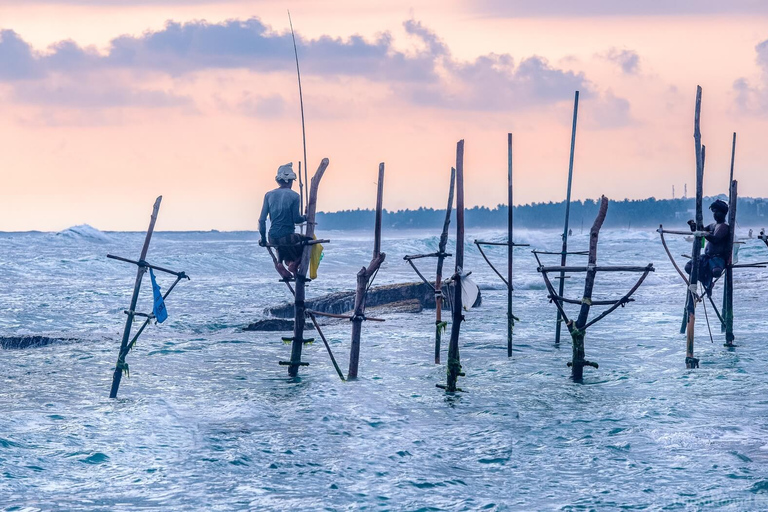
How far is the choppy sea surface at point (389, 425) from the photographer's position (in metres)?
7.72

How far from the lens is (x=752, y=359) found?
44.7ft

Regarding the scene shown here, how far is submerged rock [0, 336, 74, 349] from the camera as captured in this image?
1596 centimetres

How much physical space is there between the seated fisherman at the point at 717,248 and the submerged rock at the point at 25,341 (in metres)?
11.4

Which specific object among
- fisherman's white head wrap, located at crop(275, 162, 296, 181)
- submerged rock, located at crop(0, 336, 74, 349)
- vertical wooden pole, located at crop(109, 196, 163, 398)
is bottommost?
submerged rock, located at crop(0, 336, 74, 349)

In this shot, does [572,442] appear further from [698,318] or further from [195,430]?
[698,318]

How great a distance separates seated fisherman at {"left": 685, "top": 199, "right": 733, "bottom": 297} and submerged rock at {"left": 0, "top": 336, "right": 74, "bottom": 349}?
11396 mm

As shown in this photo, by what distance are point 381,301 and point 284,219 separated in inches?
455

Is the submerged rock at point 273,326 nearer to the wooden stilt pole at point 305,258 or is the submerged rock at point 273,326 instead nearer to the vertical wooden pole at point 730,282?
the wooden stilt pole at point 305,258

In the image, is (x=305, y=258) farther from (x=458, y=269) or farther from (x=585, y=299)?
(x=585, y=299)

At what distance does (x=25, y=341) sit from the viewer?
16141 millimetres

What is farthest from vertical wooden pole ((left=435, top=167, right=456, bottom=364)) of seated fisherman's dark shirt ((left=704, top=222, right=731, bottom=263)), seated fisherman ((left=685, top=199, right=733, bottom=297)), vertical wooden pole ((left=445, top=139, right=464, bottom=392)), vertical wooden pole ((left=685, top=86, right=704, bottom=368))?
seated fisherman's dark shirt ((left=704, top=222, right=731, bottom=263))

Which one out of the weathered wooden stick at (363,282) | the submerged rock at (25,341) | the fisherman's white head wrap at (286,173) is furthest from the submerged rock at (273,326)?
the fisherman's white head wrap at (286,173)

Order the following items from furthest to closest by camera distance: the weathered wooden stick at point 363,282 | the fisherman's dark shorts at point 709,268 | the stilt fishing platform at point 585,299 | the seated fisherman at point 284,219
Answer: the fisherman's dark shorts at point 709,268, the seated fisherman at point 284,219, the weathered wooden stick at point 363,282, the stilt fishing platform at point 585,299

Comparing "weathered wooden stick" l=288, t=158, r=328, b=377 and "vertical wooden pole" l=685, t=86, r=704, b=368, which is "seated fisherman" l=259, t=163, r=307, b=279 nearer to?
"weathered wooden stick" l=288, t=158, r=328, b=377
